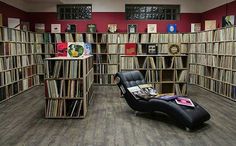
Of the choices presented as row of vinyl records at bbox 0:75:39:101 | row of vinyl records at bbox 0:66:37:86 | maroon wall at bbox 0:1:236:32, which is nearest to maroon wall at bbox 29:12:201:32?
maroon wall at bbox 0:1:236:32

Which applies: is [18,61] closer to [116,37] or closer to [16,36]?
[16,36]

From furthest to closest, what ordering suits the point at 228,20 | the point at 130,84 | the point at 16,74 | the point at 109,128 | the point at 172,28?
the point at 172,28 < the point at 228,20 < the point at 16,74 < the point at 130,84 < the point at 109,128

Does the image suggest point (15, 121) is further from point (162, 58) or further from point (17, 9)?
point (17, 9)

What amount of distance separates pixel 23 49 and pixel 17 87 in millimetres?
1239

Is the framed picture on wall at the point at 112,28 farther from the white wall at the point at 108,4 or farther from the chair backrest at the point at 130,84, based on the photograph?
the chair backrest at the point at 130,84

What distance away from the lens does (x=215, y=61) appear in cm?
668

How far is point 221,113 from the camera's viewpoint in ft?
15.7

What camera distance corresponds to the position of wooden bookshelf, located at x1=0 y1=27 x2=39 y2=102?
19.0 ft

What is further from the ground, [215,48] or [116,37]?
[116,37]

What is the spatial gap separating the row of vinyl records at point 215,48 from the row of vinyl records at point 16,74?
567 cm

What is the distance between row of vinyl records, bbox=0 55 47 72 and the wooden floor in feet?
3.51

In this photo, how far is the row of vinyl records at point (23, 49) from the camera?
231 inches

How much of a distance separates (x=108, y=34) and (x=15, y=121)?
195 inches

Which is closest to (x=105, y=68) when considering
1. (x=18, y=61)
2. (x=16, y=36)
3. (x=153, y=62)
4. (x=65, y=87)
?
(x=153, y=62)
